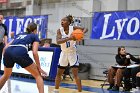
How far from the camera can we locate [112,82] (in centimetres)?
1066

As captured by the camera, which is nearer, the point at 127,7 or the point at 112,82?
the point at 112,82

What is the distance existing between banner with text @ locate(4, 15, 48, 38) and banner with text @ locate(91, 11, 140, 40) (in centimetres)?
350

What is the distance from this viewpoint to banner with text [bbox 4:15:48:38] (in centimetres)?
1636

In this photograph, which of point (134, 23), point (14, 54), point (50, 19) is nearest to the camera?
point (14, 54)

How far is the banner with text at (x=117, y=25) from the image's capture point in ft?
40.7

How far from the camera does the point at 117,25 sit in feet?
42.1

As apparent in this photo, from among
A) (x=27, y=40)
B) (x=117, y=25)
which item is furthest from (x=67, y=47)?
(x=117, y=25)

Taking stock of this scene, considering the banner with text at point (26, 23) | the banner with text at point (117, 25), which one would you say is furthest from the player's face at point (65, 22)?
the banner with text at point (26, 23)

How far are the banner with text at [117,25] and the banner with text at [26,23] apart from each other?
350cm

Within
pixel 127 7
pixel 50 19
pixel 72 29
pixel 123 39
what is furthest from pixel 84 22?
pixel 72 29

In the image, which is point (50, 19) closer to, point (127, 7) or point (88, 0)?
point (88, 0)

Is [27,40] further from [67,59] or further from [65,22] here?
[67,59]

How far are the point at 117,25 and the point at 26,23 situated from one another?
19.7ft

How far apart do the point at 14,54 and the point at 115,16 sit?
23.5 ft
